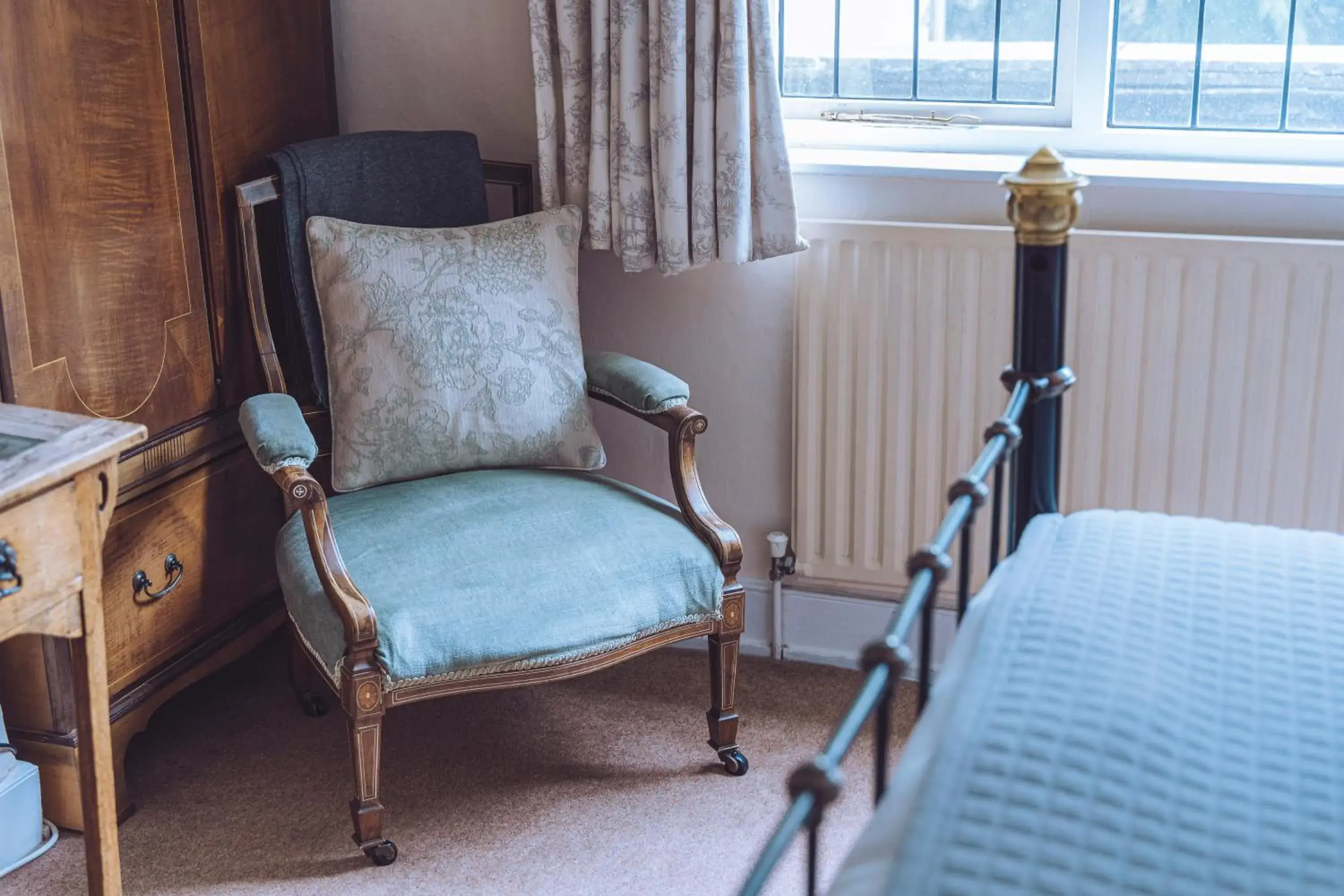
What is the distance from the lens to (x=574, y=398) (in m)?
2.44

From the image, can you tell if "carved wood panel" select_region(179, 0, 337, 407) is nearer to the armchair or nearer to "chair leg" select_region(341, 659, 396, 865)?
the armchair

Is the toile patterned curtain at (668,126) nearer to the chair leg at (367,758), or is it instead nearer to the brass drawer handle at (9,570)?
the chair leg at (367,758)

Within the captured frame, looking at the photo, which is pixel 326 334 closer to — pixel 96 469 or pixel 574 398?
pixel 574 398

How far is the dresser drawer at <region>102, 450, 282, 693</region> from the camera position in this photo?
88.1 inches

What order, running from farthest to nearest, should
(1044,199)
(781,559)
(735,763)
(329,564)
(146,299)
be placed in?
1. (781,559)
2. (735,763)
3. (146,299)
4. (329,564)
5. (1044,199)

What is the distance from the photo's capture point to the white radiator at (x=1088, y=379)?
2.30 m

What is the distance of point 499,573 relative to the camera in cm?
211

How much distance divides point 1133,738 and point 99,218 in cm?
174

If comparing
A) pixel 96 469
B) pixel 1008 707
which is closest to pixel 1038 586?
pixel 1008 707

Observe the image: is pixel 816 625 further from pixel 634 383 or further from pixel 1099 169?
pixel 1099 169

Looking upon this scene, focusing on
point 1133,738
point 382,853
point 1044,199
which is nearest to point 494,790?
point 382,853

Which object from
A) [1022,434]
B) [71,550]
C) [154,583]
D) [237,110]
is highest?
[237,110]

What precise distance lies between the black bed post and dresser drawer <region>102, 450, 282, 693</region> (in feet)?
4.51

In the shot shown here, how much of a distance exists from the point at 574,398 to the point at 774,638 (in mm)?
699
